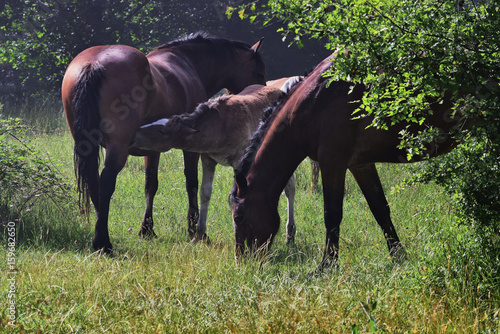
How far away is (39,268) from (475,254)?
11.0 feet

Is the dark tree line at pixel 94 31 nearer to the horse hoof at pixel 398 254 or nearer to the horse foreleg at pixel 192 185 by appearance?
the horse foreleg at pixel 192 185

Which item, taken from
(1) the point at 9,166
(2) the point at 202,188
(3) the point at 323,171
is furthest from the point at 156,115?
(3) the point at 323,171

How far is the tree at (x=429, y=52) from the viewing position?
146 inches

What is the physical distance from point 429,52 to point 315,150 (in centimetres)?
221

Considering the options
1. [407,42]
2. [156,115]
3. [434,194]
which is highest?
[407,42]

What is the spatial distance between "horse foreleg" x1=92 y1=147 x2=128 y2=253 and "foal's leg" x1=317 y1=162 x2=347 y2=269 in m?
2.36

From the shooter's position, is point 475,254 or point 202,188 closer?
point 475,254

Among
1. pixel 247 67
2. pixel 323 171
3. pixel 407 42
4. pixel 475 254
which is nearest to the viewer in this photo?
pixel 407 42

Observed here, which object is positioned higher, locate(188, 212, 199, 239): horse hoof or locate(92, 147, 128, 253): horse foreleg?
locate(92, 147, 128, 253): horse foreleg

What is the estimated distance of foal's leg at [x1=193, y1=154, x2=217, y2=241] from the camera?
24.8ft

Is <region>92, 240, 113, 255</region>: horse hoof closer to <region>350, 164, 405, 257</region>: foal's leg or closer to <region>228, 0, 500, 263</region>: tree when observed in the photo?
<region>350, 164, 405, 257</region>: foal's leg

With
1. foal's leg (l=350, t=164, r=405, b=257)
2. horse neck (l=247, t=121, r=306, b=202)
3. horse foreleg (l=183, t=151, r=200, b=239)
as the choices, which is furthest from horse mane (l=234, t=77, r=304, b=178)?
horse foreleg (l=183, t=151, r=200, b=239)

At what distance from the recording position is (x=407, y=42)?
3756 mm

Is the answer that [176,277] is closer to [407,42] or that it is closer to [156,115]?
[407,42]
